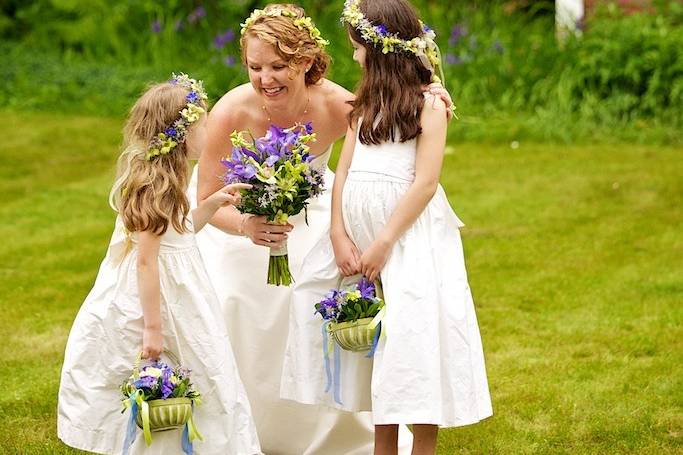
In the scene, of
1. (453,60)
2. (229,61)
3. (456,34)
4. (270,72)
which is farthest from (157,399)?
(456,34)

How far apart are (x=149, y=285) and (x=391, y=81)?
107 centimetres

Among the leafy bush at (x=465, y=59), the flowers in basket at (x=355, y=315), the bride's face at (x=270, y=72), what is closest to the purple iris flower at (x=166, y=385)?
the flowers in basket at (x=355, y=315)

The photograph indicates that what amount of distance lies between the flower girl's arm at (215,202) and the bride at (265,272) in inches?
11.2

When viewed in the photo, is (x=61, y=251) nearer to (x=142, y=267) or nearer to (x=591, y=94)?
(x=142, y=267)

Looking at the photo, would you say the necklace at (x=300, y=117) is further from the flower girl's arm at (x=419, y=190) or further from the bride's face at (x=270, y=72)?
the flower girl's arm at (x=419, y=190)

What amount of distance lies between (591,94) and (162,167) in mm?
6723

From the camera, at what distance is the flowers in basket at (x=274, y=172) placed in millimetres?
4008

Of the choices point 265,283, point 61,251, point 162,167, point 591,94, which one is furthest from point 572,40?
point 162,167

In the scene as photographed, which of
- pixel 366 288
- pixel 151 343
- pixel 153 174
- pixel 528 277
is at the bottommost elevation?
pixel 528 277

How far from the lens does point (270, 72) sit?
4430mm

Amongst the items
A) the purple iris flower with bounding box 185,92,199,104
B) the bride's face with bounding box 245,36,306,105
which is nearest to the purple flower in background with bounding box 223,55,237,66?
the bride's face with bounding box 245,36,306,105

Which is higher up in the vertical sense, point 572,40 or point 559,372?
point 572,40

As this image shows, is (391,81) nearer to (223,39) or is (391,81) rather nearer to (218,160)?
(218,160)

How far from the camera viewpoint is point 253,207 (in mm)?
4117
